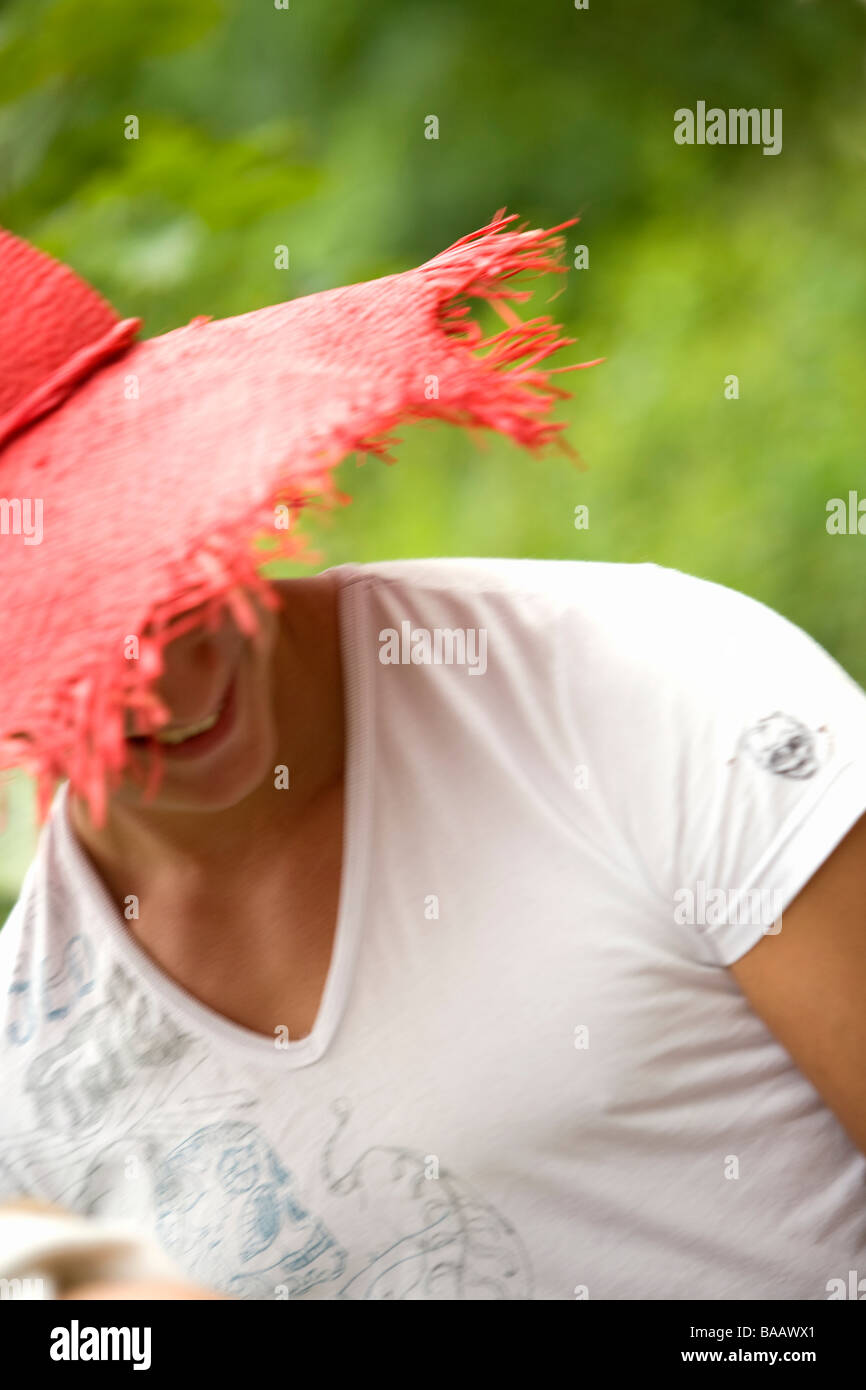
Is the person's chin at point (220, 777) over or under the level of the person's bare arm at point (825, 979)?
over

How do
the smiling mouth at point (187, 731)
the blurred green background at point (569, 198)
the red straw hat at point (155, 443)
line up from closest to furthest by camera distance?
1. the red straw hat at point (155, 443)
2. the smiling mouth at point (187, 731)
3. the blurred green background at point (569, 198)

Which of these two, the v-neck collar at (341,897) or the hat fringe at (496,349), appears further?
the v-neck collar at (341,897)

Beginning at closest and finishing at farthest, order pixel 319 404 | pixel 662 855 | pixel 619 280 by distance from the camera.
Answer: pixel 319 404 → pixel 662 855 → pixel 619 280

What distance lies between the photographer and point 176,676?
479 millimetres

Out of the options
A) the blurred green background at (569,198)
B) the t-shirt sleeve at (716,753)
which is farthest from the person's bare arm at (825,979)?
the blurred green background at (569,198)

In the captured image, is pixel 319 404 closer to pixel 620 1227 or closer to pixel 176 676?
pixel 176 676

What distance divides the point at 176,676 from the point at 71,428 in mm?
100

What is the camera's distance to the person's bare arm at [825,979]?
20.7 inches

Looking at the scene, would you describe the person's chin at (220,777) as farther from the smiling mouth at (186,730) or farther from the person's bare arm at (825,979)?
the person's bare arm at (825,979)

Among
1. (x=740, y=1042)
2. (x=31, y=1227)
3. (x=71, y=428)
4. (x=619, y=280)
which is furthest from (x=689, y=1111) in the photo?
(x=619, y=280)

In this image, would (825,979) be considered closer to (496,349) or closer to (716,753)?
(716,753)

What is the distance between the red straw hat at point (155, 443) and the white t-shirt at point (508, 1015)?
5.0 inches

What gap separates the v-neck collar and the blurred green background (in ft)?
1.78

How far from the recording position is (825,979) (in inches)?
21.0
